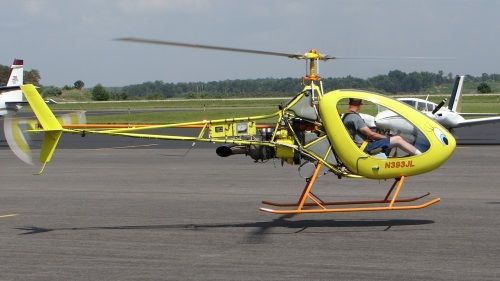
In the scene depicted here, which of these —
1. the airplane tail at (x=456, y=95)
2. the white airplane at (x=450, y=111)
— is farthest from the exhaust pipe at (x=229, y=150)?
the airplane tail at (x=456, y=95)

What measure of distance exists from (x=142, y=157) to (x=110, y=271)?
15.3 metres

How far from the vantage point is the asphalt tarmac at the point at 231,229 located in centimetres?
843

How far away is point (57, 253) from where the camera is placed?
31.1ft

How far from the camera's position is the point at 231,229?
11.0 metres

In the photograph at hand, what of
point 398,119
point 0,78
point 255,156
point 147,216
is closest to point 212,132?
point 255,156

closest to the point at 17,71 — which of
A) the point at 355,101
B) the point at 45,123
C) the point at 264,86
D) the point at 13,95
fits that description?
the point at 13,95

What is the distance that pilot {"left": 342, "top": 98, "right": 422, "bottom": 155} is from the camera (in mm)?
10781

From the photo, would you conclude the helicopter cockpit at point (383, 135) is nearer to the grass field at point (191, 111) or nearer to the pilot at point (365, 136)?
the pilot at point (365, 136)

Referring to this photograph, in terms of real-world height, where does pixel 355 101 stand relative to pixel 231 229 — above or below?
above

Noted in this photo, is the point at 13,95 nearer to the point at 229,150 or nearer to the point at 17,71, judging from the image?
the point at 17,71

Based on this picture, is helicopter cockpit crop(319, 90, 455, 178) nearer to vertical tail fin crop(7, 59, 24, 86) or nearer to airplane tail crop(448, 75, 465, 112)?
airplane tail crop(448, 75, 465, 112)

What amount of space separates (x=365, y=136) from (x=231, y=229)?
2.20 m

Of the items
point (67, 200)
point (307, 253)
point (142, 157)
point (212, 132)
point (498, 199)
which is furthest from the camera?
point (142, 157)

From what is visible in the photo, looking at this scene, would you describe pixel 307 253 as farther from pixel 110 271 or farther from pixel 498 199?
pixel 498 199
